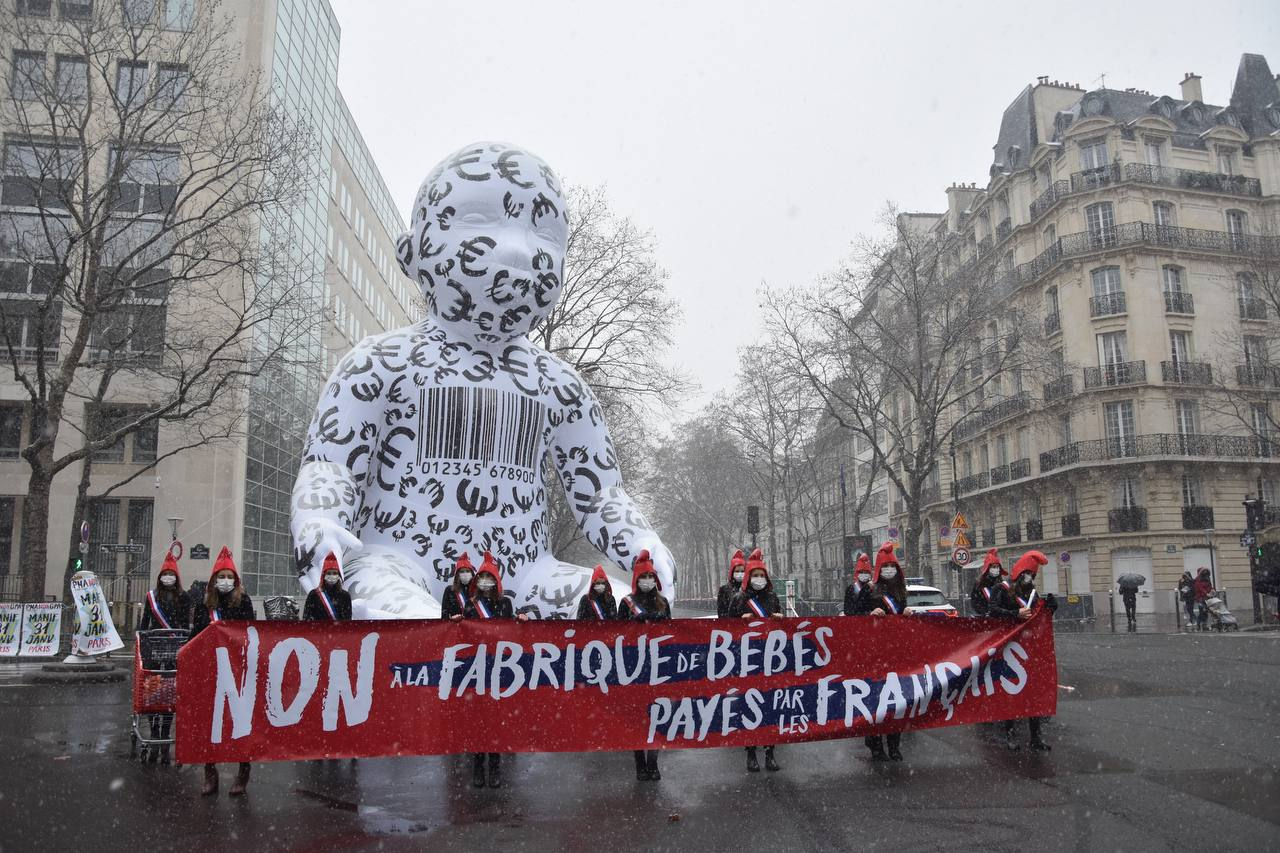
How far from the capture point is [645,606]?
6.25 meters

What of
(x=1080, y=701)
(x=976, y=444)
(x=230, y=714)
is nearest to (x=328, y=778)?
(x=230, y=714)

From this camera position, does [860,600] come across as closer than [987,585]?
Yes

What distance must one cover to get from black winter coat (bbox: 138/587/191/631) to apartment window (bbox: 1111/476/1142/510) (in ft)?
105

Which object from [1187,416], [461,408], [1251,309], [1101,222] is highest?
[1101,222]

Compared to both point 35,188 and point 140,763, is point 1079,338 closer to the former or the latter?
point 35,188

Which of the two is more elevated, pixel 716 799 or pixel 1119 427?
pixel 1119 427

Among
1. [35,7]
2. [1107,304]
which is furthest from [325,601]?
[1107,304]

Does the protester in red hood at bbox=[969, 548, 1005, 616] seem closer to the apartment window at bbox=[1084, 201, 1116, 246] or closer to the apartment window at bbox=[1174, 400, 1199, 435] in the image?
the apartment window at bbox=[1174, 400, 1199, 435]

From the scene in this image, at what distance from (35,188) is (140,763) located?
12.6m

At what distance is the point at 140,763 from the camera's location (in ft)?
22.5

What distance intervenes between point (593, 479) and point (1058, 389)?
31850 millimetres

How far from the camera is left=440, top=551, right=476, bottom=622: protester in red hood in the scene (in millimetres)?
6020

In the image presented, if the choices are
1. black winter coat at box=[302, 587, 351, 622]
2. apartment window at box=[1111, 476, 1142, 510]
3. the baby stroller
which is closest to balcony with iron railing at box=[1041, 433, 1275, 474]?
apartment window at box=[1111, 476, 1142, 510]

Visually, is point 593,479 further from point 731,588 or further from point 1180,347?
point 1180,347
